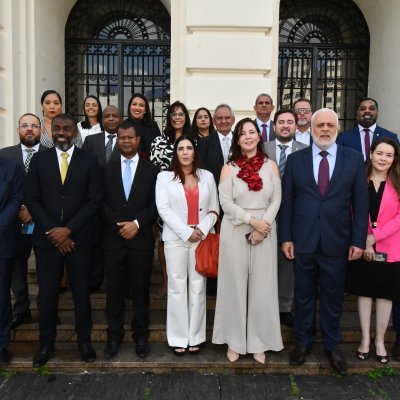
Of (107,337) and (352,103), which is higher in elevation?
(352,103)

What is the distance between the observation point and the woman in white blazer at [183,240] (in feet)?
12.2

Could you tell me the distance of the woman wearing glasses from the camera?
4.39 meters

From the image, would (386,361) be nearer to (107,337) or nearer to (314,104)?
(107,337)

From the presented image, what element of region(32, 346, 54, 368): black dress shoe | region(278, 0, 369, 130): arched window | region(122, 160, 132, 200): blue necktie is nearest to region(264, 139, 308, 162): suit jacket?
region(122, 160, 132, 200): blue necktie

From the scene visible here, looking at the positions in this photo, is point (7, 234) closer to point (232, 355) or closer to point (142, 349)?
point (142, 349)

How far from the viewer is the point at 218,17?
5.91 m

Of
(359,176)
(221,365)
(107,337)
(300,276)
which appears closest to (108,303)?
(107,337)

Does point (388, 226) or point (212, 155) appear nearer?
point (388, 226)

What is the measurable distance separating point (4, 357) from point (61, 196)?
4.80ft

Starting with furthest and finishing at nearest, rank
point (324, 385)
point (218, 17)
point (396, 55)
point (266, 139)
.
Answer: point (396, 55), point (218, 17), point (266, 139), point (324, 385)

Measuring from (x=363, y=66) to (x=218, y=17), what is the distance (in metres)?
3.14

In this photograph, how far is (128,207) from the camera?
369cm

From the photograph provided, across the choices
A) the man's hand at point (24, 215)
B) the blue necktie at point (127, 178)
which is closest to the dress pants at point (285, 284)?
the blue necktie at point (127, 178)

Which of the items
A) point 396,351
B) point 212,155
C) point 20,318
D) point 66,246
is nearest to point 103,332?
point 20,318
